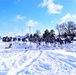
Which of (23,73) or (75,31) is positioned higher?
(75,31)


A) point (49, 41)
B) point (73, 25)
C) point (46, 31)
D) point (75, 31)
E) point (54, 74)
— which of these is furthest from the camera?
point (73, 25)

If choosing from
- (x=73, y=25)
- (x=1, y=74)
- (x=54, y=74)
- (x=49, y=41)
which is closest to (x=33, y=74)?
(x=54, y=74)

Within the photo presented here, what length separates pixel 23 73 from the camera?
7.07 metres

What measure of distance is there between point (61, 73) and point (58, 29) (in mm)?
74910

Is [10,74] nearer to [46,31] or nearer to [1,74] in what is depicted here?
[1,74]

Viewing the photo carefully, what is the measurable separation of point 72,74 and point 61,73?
0.48 meters

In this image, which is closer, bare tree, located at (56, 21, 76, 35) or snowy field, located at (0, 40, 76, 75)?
snowy field, located at (0, 40, 76, 75)

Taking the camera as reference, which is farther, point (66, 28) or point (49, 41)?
point (66, 28)

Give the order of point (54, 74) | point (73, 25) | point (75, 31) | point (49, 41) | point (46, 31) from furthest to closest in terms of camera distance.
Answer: point (73, 25), point (75, 31), point (46, 31), point (49, 41), point (54, 74)

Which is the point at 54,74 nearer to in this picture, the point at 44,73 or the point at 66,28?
the point at 44,73

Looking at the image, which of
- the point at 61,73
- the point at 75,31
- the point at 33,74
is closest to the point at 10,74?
the point at 33,74

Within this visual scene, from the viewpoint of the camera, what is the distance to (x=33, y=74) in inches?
274

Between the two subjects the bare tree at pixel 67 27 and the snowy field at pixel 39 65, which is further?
the bare tree at pixel 67 27

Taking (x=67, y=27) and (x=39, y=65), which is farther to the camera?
(x=67, y=27)
